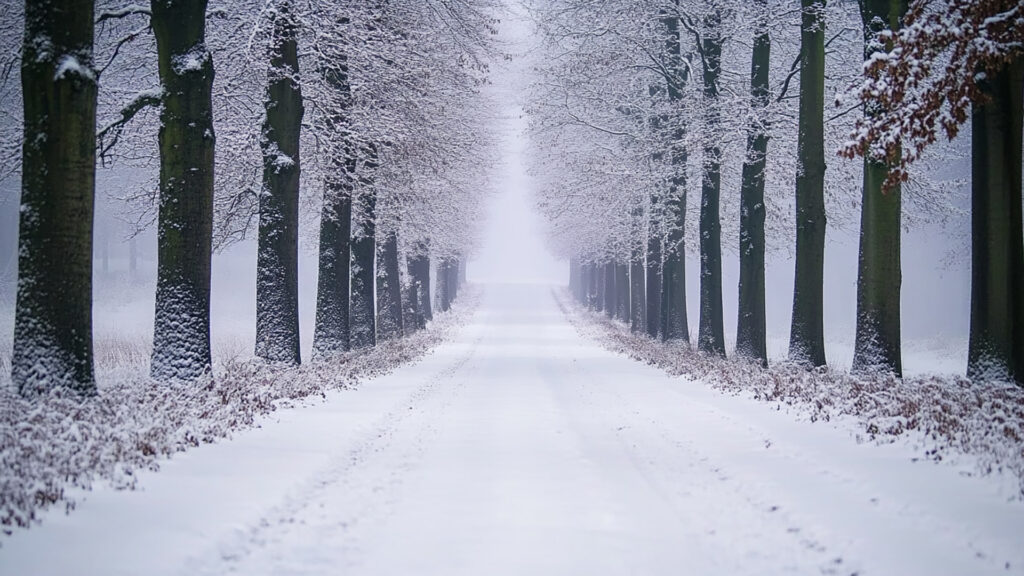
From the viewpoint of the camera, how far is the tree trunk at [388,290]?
26438 millimetres

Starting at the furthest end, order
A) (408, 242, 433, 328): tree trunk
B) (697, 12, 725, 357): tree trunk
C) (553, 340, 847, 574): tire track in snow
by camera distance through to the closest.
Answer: (408, 242, 433, 328): tree trunk → (697, 12, 725, 357): tree trunk → (553, 340, 847, 574): tire track in snow

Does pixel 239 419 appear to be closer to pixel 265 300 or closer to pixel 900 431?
pixel 265 300

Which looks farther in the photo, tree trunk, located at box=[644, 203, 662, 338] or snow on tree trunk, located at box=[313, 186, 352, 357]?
tree trunk, located at box=[644, 203, 662, 338]

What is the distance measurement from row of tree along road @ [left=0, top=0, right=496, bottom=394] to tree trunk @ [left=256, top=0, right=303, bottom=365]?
0.10 feet

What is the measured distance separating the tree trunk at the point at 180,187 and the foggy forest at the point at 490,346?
5 cm

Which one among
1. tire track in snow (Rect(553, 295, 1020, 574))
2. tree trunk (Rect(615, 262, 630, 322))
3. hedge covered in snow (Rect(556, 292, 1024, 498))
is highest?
tree trunk (Rect(615, 262, 630, 322))

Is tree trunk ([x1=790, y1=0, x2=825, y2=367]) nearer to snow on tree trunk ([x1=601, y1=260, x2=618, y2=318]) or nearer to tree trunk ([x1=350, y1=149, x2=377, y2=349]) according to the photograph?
tree trunk ([x1=350, y1=149, x2=377, y2=349])

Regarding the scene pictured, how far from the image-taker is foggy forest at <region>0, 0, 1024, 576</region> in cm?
512

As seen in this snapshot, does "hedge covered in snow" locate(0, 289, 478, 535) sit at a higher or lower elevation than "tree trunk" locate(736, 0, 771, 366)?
lower

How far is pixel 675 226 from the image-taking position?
2359 cm

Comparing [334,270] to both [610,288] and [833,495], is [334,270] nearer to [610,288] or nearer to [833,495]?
[833,495]

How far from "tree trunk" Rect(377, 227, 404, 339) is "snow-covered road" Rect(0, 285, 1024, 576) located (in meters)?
16.6

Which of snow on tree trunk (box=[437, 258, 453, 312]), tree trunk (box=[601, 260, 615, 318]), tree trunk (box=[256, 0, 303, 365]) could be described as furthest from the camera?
snow on tree trunk (box=[437, 258, 453, 312])

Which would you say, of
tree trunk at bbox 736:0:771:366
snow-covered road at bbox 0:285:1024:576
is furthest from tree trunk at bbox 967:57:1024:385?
tree trunk at bbox 736:0:771:366
